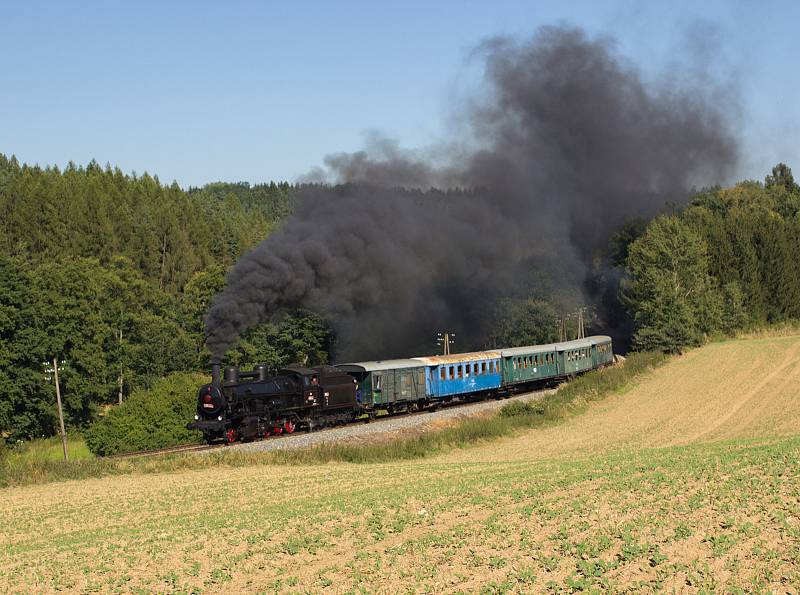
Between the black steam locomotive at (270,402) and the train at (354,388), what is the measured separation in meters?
0.03

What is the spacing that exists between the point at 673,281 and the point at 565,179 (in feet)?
68.5

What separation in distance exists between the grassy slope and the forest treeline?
3275 centimetres

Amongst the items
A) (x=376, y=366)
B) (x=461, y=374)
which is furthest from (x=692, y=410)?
(x=376, y=366)

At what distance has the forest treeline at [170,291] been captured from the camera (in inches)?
2018

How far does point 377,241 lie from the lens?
49656 millimetres

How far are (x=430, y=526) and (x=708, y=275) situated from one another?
57.4m

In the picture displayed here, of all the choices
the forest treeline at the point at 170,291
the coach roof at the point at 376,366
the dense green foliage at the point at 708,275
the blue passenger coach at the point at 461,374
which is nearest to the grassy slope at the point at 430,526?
the coach roof at the point at 376,366

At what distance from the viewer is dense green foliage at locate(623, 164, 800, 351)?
5428cm

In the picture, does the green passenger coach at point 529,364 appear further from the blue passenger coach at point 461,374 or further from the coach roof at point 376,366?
Result: the coach roof at point 376,366

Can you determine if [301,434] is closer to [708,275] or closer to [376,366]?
[376,366]

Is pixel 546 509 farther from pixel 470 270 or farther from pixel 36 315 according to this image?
pixel 470 270

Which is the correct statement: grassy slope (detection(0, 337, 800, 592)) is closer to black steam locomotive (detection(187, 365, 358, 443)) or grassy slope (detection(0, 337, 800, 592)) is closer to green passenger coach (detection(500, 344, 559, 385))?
black steam locomotive (detection(187, 365, 358, 443))

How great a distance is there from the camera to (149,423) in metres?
45.4

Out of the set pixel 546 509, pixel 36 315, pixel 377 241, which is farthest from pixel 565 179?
pixel 546 509
